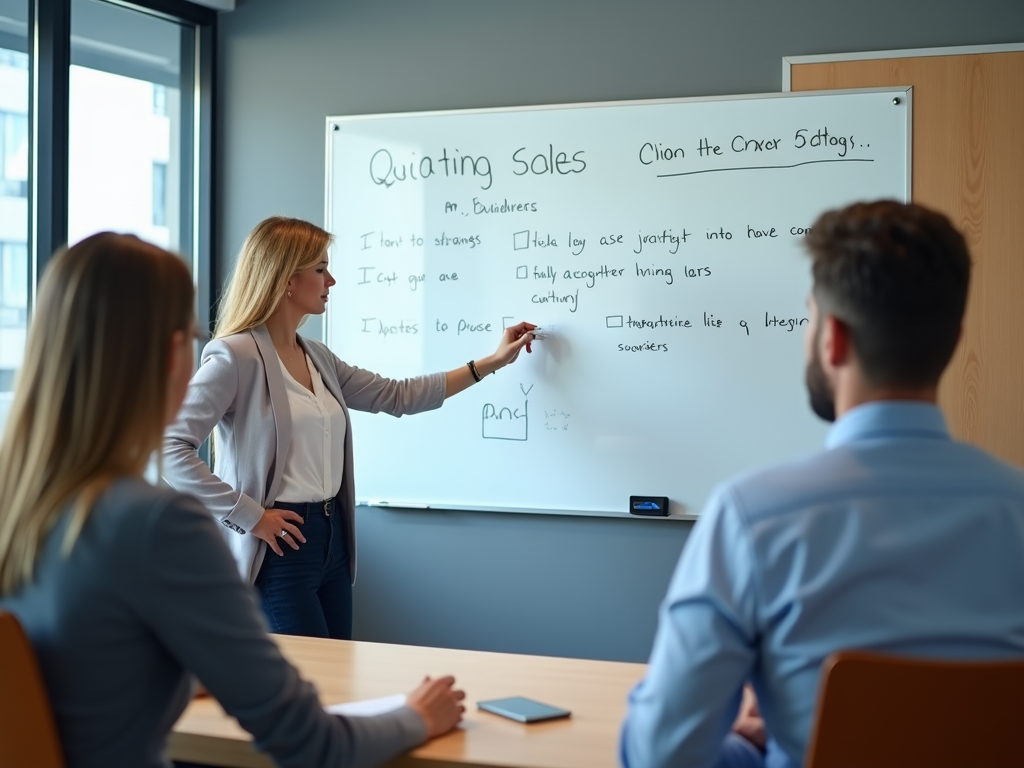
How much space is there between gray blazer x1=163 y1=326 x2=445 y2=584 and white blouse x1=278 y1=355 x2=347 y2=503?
3 cm

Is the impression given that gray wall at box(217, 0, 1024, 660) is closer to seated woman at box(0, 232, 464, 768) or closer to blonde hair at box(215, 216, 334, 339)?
blonde hair at box(215, 216, 334, 339)

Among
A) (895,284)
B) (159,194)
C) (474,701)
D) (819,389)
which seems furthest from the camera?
(159,194)

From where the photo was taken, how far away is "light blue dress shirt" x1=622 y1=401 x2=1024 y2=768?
1124 mm

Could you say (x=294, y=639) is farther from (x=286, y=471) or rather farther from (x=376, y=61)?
(x=376, y=61)

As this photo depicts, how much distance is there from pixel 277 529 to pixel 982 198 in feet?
7.54

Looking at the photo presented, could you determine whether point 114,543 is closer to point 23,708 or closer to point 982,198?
point 23,708

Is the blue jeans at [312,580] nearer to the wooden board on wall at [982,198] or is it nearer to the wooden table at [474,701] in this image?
the wooden table at [474,701]

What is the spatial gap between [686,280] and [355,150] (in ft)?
4.24

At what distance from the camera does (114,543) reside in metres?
1.18

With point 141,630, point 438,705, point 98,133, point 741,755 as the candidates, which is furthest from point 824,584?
point 98,133

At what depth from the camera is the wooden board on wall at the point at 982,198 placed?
10.4 ft

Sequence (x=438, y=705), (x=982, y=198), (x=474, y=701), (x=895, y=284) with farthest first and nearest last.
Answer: (x=982, y=198) → (x=474, y=701) → (x=438, y=705) → (x=895, y=284)

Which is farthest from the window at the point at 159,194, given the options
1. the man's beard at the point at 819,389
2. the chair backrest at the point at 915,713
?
the chair backrest at the point at 915,713

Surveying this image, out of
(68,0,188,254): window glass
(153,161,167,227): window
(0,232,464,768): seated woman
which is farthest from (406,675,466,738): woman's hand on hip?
(153,161,167,227): window
